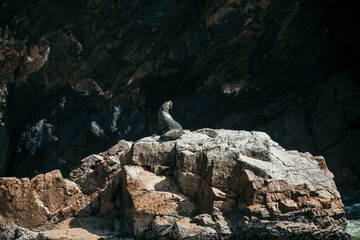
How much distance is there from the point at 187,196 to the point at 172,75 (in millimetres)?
9471

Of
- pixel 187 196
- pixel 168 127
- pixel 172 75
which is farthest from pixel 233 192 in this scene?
pixel 172 75

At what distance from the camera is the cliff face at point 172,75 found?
19891mm

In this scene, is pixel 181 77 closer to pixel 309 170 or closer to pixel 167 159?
pixel 167 159

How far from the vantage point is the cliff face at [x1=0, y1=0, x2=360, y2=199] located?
65.3 ft

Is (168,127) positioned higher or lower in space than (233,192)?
higher

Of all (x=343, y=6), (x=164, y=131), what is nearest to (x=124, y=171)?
(x=164, y=131)

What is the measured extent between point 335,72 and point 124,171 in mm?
14947

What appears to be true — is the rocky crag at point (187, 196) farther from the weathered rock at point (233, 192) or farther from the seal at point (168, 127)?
the seal at point (168, 127)

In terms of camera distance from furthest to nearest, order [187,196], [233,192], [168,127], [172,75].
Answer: [172,75] → [168,127] → [187,196] → [233,192]

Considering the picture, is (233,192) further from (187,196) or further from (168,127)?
(168,127)

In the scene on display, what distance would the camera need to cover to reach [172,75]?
2206 cm

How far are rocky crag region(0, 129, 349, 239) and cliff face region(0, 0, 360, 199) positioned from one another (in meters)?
6.06

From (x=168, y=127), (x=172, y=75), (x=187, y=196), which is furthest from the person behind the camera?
(x=172, y=75)

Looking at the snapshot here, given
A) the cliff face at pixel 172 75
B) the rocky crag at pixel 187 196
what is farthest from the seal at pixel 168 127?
the cliff face at pixel 172 75
